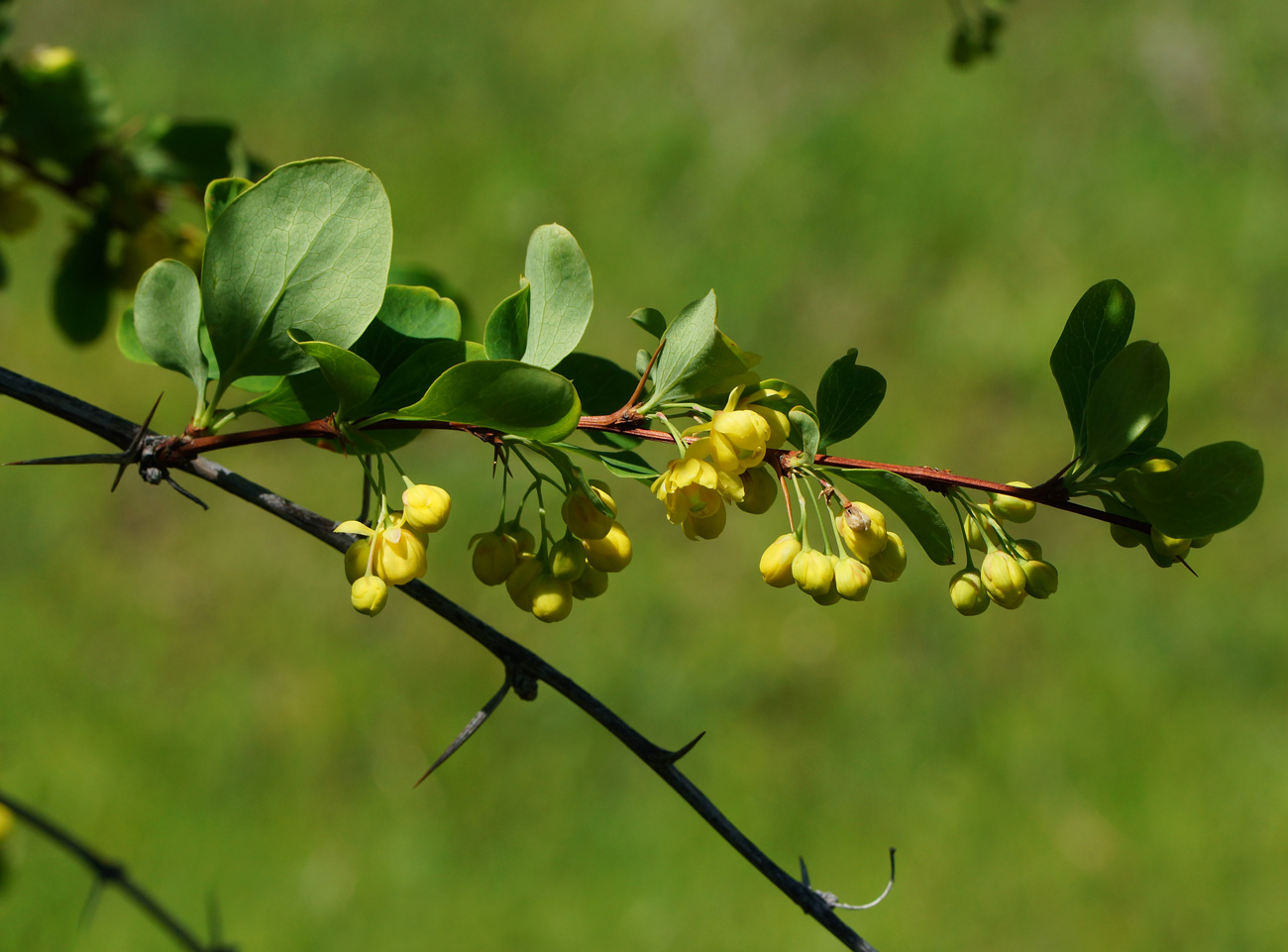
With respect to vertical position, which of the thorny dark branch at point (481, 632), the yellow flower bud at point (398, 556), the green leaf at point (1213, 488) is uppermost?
the green leaf at point (1213, 488)

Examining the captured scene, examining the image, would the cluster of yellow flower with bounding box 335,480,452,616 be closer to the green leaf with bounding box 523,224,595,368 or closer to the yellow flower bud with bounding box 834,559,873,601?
the green leaf with bounding box 523,224,595,368

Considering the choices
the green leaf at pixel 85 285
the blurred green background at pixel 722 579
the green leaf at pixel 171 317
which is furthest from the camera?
the blurred green background at pixel 722 579

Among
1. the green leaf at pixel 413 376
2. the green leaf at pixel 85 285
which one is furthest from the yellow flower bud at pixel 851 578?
the green leaf at pixel 85 285

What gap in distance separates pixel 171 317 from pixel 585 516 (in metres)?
0.47

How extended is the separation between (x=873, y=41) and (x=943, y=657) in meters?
3.58

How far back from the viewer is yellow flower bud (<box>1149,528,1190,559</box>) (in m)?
0.94

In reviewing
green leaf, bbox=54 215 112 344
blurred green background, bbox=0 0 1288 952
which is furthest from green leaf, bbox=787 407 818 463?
blurred green background, bbox=0 0 1288 952

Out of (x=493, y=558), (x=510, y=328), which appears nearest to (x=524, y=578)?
(x=493, y=558)

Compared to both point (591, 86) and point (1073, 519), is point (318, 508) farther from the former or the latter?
point (1073, 519)

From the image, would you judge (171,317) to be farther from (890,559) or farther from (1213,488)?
(1213,488)

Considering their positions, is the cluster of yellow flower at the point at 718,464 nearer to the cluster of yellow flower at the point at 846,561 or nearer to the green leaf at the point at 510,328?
the cluster of yellow flower at the point at 846,561

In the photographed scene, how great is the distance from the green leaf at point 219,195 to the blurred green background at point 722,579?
10.5 feet

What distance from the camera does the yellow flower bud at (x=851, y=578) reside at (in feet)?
3.35

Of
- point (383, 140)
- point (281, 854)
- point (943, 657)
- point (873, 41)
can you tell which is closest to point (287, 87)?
point (383, 140)
